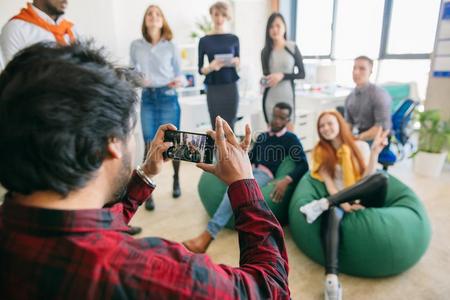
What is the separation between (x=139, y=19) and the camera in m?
3.66

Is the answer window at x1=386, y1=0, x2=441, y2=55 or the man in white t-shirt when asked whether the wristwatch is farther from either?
window at x1=386, y1=0, x2=441, y2=55

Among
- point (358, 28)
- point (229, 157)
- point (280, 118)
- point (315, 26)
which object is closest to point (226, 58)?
point (280, 118)

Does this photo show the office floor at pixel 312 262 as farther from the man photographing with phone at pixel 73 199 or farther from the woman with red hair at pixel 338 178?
the man photographing with phone at pixel 73 199

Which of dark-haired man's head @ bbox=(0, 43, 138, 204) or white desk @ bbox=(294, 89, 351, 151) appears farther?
white desk @ bbox=(294, 89, 351, 151)

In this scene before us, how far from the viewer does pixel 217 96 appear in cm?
253

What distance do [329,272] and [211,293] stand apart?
1241mm

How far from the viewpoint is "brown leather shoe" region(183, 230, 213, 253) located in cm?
183

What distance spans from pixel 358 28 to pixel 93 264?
198 inches

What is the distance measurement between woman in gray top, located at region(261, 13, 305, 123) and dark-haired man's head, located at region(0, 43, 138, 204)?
2.13 meters

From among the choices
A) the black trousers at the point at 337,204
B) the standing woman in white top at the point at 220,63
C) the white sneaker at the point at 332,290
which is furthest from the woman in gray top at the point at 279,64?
the white sneaker at the point at 332,290

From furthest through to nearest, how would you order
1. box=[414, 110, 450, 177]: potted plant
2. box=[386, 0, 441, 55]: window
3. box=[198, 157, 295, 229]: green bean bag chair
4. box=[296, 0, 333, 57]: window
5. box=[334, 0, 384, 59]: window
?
box=[296, 0, 333, 57]: window
box=[334, 0, 384, 59]: window
box=[386, 0, 441, 55]: window
box=[414, 110, 450, 177]: potted plant
box=[198, 157, 295, 229]: green bean bag chair

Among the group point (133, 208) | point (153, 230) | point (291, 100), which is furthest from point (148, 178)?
Answer: point (291, 100)

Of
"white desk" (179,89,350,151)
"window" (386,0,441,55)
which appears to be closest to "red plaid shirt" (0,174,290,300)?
"white desk" (179,89,350,151)

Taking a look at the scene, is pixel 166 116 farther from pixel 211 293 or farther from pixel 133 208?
pixel 211 293
